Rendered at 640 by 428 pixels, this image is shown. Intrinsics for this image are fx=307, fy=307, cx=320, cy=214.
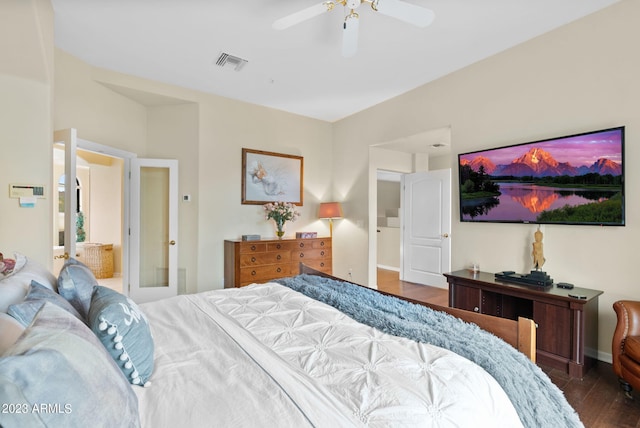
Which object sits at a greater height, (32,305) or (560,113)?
(560,113)

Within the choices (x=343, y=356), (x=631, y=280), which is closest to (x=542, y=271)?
(x=631, y=280)

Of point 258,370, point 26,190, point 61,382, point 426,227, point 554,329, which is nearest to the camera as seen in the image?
point 61,382

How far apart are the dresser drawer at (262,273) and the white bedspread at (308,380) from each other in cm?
241

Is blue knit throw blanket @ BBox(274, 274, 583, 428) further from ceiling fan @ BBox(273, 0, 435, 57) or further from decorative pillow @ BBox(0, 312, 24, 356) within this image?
ceiling fan @ BBox(273, 0, 435, 57)

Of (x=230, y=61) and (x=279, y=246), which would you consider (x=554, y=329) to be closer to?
(x=279, y=246)

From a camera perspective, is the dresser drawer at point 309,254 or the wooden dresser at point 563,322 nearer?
the wooden dresser at point 563,322

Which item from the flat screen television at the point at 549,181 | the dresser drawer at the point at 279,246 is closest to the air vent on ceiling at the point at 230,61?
the dresser drawer at the point at 279,246

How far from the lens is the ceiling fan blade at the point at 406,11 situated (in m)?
1.97

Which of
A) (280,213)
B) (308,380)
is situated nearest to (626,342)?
(308,380)

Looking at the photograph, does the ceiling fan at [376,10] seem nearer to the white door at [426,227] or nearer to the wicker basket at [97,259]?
the white door at [426,227]

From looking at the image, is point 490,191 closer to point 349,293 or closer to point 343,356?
point 349,293

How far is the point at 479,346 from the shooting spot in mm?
1271

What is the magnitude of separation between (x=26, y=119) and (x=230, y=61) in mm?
1891

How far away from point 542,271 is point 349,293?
1.98 metres
